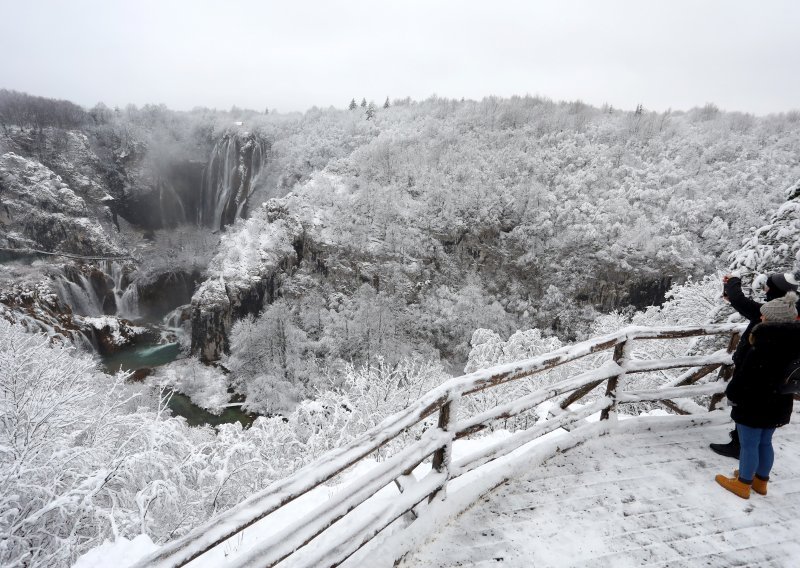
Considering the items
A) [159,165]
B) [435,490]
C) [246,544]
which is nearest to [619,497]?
[435,490]

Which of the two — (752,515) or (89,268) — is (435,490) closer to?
(752,515)

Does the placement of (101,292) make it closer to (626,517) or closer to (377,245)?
(377,245)

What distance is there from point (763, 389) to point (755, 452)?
0.60m

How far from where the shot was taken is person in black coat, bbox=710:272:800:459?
3.11m

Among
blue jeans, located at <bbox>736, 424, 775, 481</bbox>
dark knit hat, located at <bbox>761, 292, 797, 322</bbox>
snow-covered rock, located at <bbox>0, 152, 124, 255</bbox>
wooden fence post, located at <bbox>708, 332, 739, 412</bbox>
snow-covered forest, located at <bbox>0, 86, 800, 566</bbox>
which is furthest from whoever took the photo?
snow-covered rock, located at <bbox>0, 152, 124, 255</bbox>

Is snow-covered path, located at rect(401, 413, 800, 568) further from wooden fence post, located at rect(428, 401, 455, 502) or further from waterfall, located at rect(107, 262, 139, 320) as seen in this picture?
waterfall, located at rect(107, 262, 139, 320)

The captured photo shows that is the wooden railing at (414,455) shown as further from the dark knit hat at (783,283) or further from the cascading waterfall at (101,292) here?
the cascading waterfall at (101,292)

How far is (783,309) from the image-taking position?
2992 mm

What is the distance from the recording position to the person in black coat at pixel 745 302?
311 cm

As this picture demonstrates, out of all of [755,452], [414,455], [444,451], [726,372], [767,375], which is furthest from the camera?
[726,372]

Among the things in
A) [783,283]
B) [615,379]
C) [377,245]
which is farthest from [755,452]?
[377,245]

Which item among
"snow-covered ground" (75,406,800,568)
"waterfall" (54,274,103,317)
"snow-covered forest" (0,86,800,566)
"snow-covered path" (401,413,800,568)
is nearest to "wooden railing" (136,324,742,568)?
"snow-covered ground" (75,406,800,568)

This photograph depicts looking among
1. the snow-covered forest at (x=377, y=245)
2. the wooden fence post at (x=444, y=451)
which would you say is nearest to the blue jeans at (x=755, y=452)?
the wooden fence post at (x=444, y=451)

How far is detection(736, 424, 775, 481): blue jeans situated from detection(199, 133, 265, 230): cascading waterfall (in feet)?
215
